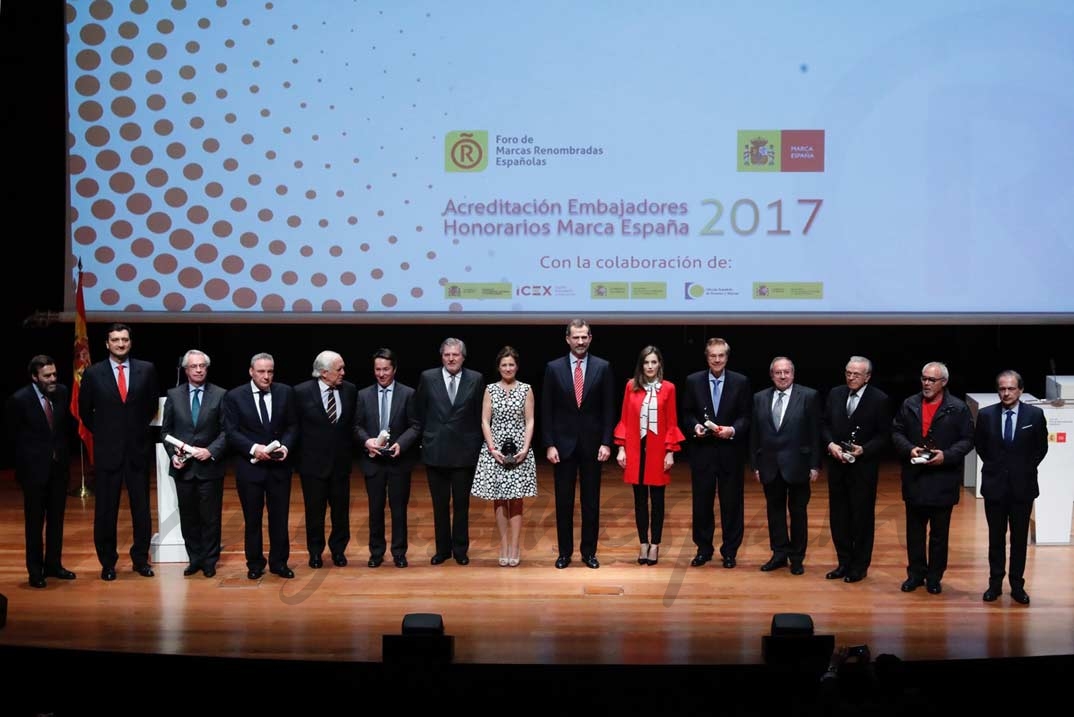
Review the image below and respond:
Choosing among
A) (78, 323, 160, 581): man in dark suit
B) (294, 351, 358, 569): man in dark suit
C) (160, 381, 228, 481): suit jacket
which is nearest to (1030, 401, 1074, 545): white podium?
(294, 351, 358, 569): man in dark suit

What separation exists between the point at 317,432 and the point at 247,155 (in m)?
2.42

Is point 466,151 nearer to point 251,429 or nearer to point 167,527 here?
point 251,429

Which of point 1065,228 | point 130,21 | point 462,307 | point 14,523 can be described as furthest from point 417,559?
point 1065,228

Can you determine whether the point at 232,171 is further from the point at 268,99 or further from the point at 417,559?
the point at 417,559

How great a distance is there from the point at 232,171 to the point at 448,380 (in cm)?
251

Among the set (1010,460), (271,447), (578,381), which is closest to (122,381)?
(271,447)

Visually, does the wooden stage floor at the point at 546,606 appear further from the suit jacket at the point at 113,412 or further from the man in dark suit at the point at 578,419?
the suit jacket at the point at 113,412

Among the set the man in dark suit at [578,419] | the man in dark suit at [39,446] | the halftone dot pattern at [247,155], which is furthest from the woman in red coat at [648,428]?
the man in dark suit at [39,446]

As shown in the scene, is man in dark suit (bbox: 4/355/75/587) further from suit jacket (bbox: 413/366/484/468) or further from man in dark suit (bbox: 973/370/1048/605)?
man in dark suit (bbox: 973/370/1048/605)

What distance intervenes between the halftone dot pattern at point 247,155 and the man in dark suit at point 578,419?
1.77 meters

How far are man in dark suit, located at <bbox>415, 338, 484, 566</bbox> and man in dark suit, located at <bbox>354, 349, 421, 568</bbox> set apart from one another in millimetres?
82

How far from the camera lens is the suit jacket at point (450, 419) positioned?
21.8 ft

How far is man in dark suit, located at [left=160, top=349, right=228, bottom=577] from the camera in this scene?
637cm

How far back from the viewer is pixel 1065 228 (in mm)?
7969
